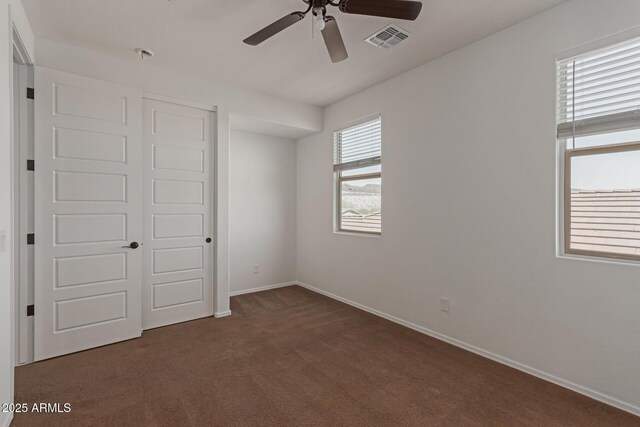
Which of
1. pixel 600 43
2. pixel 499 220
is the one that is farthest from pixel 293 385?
pixel 600 43

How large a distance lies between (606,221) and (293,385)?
2495 millimetres

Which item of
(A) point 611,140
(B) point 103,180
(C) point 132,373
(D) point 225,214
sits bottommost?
(C) point 132,373

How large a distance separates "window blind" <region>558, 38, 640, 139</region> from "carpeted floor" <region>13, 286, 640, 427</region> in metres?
1.89

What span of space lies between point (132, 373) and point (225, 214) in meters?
1.83

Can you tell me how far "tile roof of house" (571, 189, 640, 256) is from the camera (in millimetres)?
2033

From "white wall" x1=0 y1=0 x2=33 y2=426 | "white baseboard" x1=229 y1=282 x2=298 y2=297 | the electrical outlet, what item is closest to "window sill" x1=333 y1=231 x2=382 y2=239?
the electrical outlet

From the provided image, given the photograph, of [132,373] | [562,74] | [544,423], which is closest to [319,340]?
[132,373]

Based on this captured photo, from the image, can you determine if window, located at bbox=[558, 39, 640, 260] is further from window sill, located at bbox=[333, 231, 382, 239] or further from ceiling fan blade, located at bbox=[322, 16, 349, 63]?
window sill, located at bbox=[333, 231, 382, 239]

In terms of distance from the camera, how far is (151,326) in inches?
130

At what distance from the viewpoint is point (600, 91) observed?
215cm

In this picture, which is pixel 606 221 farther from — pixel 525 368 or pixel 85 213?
pixel 85 213

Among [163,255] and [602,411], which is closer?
[602,411]

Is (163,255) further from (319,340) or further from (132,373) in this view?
(319,340)

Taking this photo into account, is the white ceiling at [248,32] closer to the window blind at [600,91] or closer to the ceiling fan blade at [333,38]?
the ceiling fan blade at [333,38]
